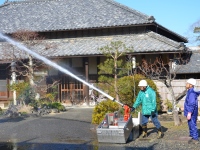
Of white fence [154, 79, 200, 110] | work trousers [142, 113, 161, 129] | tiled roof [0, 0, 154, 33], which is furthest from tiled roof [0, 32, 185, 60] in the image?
work trousers [142, 113, 161, 129]

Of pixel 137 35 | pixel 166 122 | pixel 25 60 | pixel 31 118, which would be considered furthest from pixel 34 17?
pixel 166 122

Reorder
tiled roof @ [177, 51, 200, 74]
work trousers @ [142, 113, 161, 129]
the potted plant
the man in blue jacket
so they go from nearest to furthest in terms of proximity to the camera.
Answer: the man in blue jacket < work trousers @ [142, 113, 161, 129] < the potted plant < tiled roof @ [177, 51, 200, 74]

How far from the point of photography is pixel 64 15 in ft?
72.6

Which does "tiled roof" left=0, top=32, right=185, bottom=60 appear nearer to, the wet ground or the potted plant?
the potted plant

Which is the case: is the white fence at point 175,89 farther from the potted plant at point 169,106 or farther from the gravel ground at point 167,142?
the gravel ground at point 167,142

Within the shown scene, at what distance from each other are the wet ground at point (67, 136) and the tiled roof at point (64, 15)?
8.24 metres

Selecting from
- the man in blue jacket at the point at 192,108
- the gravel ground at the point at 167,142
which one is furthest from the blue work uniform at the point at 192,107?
the gravel ground at the point at 167,142

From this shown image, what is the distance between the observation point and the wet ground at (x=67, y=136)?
26.9 ft

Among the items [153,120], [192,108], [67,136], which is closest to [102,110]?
[67,136]

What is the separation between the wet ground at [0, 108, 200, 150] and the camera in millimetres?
8195

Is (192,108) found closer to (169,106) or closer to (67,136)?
(67,136)

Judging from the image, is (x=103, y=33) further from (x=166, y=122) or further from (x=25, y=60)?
(x=166, y=122)

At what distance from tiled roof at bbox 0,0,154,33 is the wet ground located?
8.24m

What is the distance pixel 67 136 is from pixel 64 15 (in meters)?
13.9
